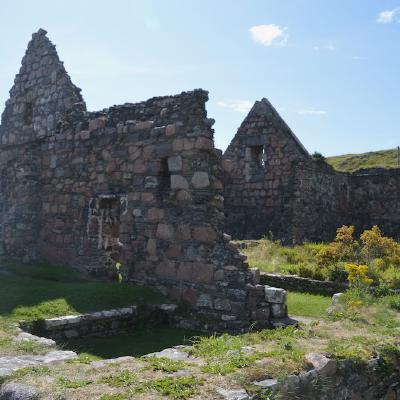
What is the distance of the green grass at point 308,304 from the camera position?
9164mm

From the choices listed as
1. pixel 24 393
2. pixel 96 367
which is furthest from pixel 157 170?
pixel 24 393

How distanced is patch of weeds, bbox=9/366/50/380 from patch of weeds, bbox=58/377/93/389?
35cm

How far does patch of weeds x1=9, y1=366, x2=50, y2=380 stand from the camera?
4.66m

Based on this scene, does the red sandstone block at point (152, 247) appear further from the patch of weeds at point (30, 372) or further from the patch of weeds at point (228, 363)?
the patch of weeds at point (30, 372)

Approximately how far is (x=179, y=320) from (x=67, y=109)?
6.84 meters

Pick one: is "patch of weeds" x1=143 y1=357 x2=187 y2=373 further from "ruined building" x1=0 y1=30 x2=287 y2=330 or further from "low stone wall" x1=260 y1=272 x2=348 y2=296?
"low stone wall" x1=260 y1=272 x2=348 y2=296

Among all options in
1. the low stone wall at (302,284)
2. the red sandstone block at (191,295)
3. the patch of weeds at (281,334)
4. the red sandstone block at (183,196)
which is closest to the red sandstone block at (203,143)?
the red sandstone block at (183,196)

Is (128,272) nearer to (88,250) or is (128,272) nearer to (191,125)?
(88,250)

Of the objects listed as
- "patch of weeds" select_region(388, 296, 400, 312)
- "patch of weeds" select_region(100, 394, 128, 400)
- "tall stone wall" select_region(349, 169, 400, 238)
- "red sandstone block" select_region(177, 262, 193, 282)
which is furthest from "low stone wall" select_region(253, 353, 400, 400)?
"tall stone wall" select_region(349, 169, 400, 238)

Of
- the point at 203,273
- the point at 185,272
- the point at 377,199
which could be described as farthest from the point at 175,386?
the point at 377,199

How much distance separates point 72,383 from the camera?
431cm

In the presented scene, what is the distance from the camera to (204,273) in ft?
28.8

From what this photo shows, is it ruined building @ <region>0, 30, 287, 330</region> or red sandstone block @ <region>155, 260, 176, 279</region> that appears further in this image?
red sandstone block @ <region>155, 260, 176, 279</region>

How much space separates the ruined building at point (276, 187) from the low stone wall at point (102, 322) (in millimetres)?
8586
